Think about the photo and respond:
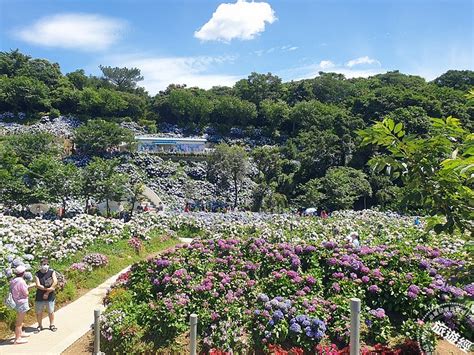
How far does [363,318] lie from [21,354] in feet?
15.9

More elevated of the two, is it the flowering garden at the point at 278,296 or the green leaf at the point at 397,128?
the green leaf at the point at 397,128

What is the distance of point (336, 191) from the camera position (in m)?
26.3

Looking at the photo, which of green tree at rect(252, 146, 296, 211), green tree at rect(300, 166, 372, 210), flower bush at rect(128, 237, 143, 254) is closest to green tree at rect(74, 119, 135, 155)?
green tree at rect(252, 146, 296, 211)

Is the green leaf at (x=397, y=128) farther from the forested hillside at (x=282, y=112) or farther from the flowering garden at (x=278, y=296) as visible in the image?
the forested hillside at (x=282, y=112)

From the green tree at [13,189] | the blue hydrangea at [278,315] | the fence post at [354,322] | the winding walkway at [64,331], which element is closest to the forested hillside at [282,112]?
the green tree at [13,189]

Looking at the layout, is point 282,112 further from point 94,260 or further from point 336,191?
point 94,260

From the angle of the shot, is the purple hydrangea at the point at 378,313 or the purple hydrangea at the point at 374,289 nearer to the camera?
the purple hydrangea at the point at 378,313

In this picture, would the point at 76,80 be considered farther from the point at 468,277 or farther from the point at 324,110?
the point at 468,277

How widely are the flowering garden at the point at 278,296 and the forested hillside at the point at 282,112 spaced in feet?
55.1

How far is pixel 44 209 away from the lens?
22.0m

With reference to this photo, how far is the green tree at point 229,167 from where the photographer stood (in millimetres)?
31703

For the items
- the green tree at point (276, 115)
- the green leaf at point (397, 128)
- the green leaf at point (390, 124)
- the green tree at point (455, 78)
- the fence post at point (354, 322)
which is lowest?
the fence post at point (354, 322)

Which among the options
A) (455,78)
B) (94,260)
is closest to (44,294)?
(94,260)

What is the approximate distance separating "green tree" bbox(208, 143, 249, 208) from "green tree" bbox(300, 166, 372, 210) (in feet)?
17.9
